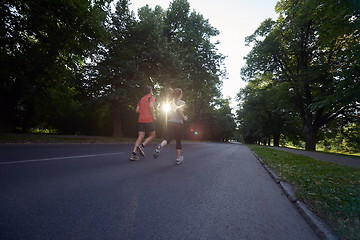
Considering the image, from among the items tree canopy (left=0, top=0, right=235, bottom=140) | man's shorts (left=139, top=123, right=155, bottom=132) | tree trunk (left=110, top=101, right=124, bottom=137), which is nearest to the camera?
man's shorts (left=139, top=123, right=155, bottom=132)

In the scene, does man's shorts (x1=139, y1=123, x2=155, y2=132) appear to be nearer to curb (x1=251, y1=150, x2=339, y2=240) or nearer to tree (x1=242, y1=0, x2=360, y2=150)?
curb (x1=251, y1=150, x2=339, y2=240)

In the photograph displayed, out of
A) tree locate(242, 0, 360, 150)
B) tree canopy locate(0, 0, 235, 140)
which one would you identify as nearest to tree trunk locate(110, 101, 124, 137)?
tree canopy locate(0, 0, 235, 140)

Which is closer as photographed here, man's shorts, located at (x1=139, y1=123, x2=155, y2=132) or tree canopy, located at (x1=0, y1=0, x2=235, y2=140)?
man's shorts, located at (x1=139, y1=123, x2=155, y2=132)

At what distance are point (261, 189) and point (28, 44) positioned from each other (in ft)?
49.4

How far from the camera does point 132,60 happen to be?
15891mm

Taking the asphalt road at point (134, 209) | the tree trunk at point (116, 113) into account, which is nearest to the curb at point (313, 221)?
the asphalt road at point (134, 209)

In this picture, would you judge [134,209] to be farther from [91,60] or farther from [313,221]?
[91,60]

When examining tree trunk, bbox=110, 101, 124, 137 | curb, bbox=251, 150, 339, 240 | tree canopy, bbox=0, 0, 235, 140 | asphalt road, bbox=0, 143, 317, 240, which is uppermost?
tree canopy, bbox=0, 0, 235, 140

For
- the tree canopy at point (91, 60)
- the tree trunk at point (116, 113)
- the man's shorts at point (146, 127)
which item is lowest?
the man's shorts at point (146, 127)

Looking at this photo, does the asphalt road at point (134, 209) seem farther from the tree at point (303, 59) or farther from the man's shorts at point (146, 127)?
the tree at point (303, 59)

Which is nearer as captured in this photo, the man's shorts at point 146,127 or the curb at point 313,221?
the curb at point 313,221

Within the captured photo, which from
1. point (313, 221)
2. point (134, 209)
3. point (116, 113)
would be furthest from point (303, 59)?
point (134, 209)

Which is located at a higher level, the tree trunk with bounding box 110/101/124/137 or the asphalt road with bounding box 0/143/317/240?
the tree trunk with bounding box 110/101/124/137

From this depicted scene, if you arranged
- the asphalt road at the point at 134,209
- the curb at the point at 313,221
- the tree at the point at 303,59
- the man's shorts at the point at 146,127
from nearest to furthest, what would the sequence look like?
the asphalt road at the point at 134,209 < the curb at the point at 313,221 < the man's shorts at the point at 146,127 < the tree at the point at 303,59
